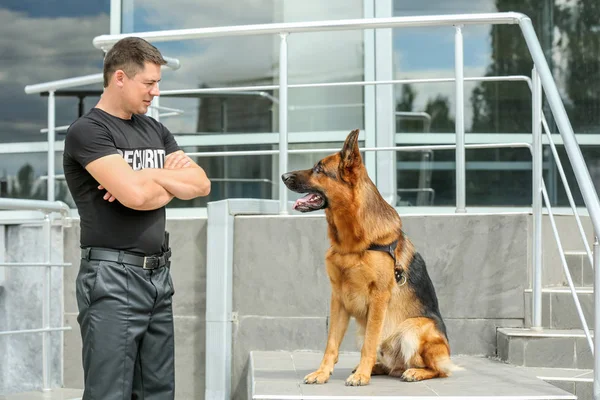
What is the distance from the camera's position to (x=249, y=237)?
197 inches

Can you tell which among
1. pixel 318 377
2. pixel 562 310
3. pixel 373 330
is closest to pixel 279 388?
pixel 318 377

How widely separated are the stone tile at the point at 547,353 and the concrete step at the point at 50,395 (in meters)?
2.56

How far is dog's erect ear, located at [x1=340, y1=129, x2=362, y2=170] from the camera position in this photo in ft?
12.4

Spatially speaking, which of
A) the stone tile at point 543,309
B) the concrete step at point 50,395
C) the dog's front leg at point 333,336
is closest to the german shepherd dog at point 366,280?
the dog's front leg at point 333,336

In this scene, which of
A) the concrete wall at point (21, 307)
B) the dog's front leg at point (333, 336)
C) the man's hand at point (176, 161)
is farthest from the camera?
the concrete wall at point (21, 307)

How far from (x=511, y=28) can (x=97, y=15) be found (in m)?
3.46

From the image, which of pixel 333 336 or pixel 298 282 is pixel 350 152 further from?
pixel 298 282

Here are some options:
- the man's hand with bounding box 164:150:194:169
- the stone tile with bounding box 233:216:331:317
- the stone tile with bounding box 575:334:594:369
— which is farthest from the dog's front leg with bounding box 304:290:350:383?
the stone tile with bounding box 575:334:594:369

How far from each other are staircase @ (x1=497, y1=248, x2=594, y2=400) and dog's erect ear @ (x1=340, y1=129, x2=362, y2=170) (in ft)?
4.48

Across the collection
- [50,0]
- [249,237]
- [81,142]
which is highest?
[50,0]

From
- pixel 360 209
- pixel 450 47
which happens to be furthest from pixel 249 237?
pixel 450 47

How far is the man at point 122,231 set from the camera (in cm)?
290

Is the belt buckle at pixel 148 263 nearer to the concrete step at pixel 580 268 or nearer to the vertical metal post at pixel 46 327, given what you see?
the vertical metal post at pixel 46 327

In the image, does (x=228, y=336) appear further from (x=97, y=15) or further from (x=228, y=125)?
(x=97, y=15)
